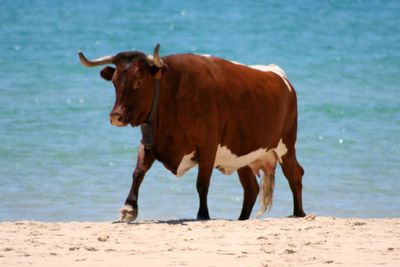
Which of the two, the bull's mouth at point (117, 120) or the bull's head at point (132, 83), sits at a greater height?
the bull's head at point (132, 83)

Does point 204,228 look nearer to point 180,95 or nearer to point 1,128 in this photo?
point 180,95


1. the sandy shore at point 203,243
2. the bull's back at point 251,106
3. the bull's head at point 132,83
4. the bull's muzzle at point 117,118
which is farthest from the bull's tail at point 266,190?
the bull's muzzle at point 117,118

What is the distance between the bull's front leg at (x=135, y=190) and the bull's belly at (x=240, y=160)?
281 mm

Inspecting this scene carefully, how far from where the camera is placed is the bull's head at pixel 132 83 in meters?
10.3

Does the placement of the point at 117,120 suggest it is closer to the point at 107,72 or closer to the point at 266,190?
the point at 107,72

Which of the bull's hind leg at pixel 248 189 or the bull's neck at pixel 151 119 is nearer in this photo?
the bull's neck at pixel 151 119

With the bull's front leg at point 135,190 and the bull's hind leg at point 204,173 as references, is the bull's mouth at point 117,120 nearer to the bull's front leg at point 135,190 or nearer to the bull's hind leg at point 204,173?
the bull's front leg at point 135,190

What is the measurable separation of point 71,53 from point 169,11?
6371mm

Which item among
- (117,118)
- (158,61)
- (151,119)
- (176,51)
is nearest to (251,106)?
(151,119)

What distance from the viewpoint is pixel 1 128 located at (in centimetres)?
1805

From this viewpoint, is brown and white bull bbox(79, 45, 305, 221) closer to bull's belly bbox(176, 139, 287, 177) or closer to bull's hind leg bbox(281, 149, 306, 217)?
bull's belly bbox(176, 139, 287, 177)

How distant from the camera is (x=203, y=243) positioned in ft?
30.0

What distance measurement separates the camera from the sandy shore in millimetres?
8461

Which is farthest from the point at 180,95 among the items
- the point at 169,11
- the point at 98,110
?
the point at 169,11
